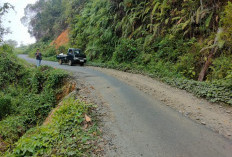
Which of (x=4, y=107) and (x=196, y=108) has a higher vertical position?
(x=196, y=108)

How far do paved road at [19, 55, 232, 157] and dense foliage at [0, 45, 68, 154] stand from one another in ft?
15.4

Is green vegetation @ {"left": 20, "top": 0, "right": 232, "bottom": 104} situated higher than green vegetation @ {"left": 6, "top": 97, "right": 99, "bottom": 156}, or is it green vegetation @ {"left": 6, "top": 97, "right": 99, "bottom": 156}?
green vegetation @ {"left": 20, "top": 0, "right": 232, "bottom": 104}

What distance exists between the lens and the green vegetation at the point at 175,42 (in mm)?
7419

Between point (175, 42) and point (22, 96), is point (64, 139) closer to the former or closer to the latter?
point (22, 96)

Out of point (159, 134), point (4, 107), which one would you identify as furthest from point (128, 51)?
point (159, 134)

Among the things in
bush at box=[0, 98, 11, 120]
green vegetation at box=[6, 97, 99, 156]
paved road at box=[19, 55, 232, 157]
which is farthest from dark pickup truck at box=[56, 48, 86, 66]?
green vegetation at box=[6, 97, 99, 156]

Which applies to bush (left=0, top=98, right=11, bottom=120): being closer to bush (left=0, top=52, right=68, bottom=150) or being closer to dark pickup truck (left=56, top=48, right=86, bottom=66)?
bush (left=0, top=52, right=68, bottom=150)

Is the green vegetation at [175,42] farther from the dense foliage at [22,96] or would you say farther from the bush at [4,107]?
the bush at [4,107]

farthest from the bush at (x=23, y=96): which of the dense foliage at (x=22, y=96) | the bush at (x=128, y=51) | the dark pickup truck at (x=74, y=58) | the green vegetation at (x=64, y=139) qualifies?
the bush at (x=128, y=51)

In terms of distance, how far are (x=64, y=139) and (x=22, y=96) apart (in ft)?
28.5

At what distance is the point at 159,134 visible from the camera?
389cm

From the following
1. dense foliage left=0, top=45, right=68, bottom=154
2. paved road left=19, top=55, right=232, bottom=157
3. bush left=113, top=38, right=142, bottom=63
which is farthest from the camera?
bush left=113, top=38, right=142, bottom=63

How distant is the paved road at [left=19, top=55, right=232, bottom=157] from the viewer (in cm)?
326

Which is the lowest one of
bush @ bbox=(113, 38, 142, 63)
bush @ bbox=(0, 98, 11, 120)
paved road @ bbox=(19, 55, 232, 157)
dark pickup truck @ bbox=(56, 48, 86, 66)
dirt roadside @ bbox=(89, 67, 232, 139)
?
bush @ bbox=(0, 98, 11, 120)
